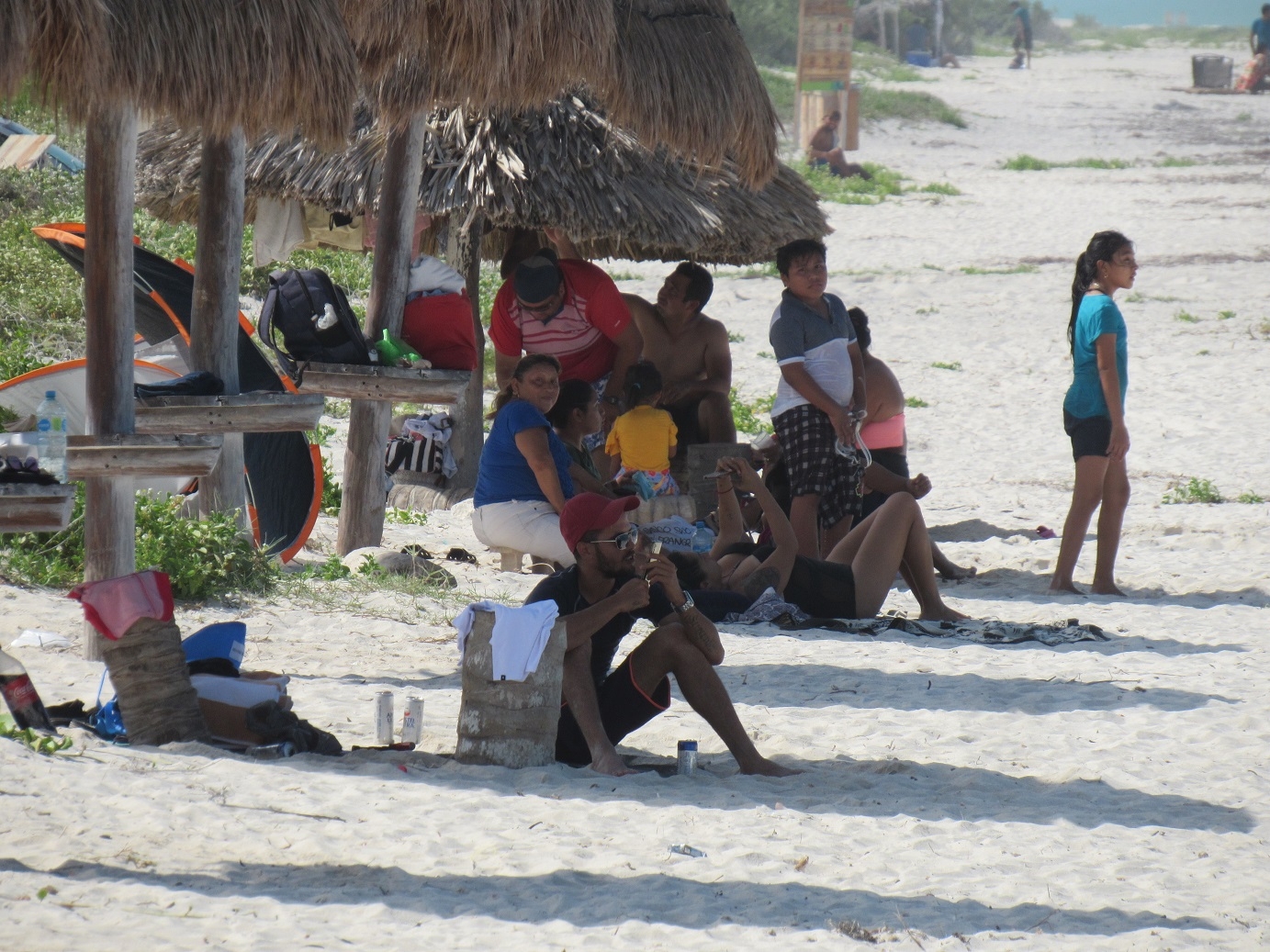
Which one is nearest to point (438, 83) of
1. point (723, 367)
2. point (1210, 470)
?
point (723, 367)

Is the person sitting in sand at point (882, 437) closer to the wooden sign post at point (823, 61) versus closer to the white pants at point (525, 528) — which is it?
the white pants at point (525, 528)

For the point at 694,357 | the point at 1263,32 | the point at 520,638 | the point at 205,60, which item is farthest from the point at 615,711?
the point at 1263,32

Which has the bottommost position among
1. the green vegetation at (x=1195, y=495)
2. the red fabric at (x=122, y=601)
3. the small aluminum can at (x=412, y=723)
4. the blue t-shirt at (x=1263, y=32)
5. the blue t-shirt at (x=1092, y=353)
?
the small aluminum can at (x=412, y=723)

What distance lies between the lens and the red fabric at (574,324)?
7.00m

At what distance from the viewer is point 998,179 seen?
22.5 m

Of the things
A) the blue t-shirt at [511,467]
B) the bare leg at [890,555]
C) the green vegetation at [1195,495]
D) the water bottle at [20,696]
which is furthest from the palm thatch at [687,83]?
the green vegetation at [1195,495]

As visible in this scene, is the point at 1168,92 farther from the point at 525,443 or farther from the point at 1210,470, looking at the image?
the point at 525,443

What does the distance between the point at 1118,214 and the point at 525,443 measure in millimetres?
15504

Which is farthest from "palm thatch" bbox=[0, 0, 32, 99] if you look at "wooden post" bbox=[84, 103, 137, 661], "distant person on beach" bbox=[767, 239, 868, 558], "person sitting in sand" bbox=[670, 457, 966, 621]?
"distant person on beach" bbox=[767, 239, 868, 558]

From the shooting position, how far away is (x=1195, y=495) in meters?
9.17

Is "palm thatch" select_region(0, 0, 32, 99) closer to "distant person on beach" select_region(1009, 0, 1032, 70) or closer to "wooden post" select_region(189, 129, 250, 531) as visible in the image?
"wooden post" select_region(189, 129, 250, 531)

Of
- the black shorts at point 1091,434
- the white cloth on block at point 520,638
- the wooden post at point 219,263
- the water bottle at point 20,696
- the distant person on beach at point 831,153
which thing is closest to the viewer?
the water bottle at point 20,696

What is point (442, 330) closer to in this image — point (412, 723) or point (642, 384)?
point (642, 384)

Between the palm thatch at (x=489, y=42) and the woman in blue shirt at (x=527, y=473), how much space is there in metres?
1.10
